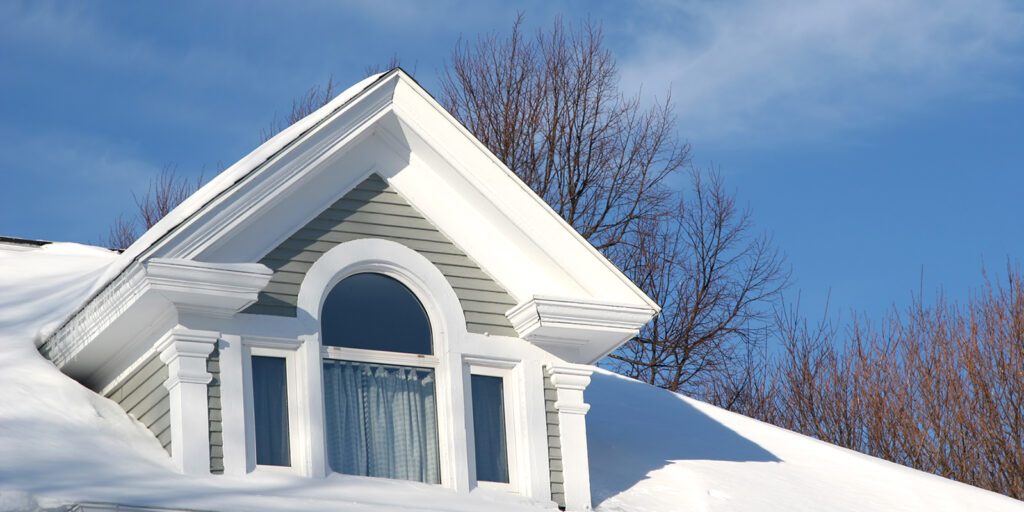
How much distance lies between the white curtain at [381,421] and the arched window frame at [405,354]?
7 cm

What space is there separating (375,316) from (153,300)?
1518 mm

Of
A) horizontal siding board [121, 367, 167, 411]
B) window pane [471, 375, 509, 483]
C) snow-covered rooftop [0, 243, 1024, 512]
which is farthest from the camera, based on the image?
window pane [471, 375, 509, 483]

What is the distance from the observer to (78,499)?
710cm

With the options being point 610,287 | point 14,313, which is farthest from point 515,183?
point 14,313

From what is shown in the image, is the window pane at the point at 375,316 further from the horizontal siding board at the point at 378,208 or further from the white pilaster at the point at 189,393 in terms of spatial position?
the white pilaster at the point at 189,393

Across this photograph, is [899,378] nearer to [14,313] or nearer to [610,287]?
[610,287]

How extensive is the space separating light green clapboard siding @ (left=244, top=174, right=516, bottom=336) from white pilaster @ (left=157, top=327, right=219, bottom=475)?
0.81 metres

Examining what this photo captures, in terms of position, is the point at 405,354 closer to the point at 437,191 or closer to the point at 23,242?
the point at 437,191

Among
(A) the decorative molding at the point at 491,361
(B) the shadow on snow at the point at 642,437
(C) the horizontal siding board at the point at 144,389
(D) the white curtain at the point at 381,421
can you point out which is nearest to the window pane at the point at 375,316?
(D) the white curtain at the point at 381,421

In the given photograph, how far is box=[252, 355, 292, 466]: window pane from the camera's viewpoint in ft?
28.5

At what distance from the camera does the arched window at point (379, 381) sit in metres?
9.02

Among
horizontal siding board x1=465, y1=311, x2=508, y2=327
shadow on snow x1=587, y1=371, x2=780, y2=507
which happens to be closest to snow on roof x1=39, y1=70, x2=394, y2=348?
horizontal siding board x1=465, y1=311, x2=508, y2=327

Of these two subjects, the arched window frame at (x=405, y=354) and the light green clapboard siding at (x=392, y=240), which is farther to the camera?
the light green clapboard siding at (x=392, y=240)

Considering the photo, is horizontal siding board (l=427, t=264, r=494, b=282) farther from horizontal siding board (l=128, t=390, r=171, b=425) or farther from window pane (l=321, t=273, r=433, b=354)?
horizontal siding board (l=128, t=390, r=171, b=425)
